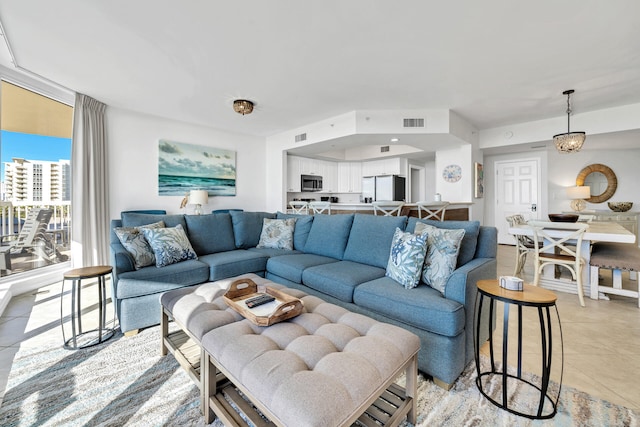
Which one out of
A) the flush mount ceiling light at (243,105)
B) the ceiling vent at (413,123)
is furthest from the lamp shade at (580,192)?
the flush mount ceiling light at (243,105)

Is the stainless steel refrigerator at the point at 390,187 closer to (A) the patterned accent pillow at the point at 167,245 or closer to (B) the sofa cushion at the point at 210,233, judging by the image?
(B) the sofa cushion at the point at 210,233

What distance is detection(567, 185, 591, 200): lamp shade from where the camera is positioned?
576cm

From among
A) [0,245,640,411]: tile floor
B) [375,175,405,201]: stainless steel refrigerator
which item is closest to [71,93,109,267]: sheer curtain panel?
[0,245,640,411]: tile floor

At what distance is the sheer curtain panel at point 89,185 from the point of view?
3725mm

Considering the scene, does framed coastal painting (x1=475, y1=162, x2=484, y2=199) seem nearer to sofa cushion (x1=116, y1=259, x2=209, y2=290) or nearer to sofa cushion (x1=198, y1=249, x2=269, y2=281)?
sofa cushion (x1=198, y1=249, x2=269, y2=281)

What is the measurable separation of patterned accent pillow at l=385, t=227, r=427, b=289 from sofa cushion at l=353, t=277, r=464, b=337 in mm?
54

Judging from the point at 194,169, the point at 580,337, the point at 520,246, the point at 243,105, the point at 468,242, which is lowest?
the point at 580,337

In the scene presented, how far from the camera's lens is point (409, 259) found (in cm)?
194

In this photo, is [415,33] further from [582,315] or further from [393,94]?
[582,315]

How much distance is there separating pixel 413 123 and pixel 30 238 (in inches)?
216

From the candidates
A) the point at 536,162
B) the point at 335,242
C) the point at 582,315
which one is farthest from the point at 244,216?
the point at 536,162

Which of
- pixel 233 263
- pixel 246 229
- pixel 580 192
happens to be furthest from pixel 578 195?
pixel 233 263

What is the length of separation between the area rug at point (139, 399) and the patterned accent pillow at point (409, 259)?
599 millimetres

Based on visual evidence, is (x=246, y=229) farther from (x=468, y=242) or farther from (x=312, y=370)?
(x=312, y=370)
